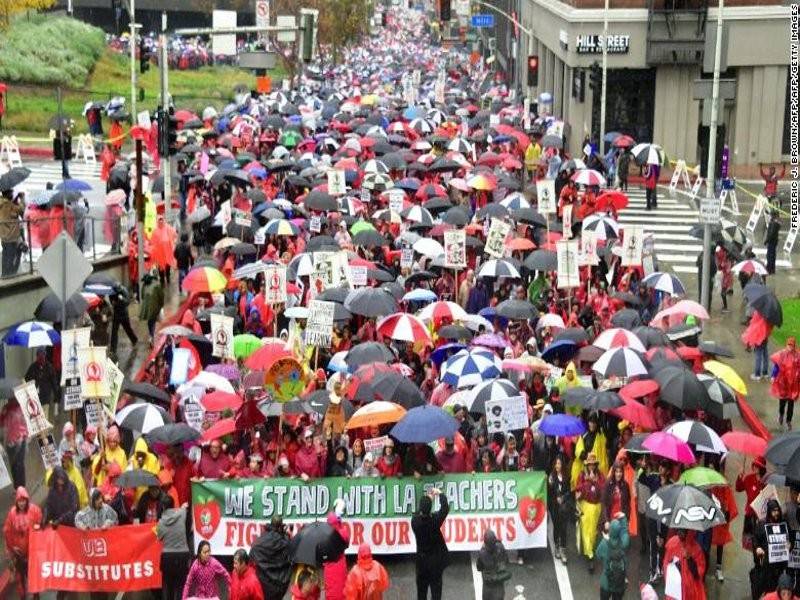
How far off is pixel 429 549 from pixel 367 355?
4626 millimetres

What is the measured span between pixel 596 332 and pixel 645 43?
96.2 feet

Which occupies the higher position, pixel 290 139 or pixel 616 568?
pixel 290 139

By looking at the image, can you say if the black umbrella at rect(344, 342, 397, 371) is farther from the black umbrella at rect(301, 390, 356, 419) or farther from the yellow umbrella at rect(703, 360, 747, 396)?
the yellow umbrella at rect(703, 360, 747, 396)

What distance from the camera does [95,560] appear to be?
15586 mm

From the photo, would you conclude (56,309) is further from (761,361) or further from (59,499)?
(761,361)

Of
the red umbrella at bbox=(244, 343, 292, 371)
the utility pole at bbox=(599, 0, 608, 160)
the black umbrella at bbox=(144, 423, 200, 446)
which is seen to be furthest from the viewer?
the utility pole at bbox=(599, 0, 608, 160)

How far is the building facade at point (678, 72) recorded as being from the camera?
162 ft

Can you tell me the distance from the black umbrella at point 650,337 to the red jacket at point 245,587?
846cm

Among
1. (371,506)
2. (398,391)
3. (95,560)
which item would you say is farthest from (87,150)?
(95,560)

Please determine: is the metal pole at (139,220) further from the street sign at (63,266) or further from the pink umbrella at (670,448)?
the pink umbrella at (670,448)

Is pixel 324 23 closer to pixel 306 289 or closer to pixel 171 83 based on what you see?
pixel 171 83

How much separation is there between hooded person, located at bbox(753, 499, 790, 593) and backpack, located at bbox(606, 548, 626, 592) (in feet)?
4.38

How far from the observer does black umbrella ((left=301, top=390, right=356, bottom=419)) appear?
60.8ft

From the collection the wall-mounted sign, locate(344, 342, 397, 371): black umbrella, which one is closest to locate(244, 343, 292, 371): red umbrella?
locate(344, 342, 397, 371): black umbrella
